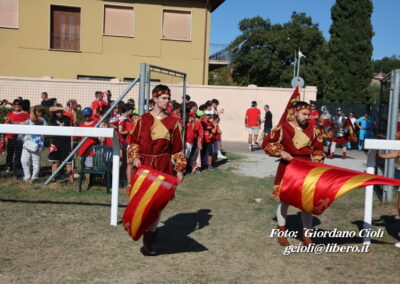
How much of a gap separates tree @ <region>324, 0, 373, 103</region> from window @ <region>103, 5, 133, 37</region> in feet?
71.0

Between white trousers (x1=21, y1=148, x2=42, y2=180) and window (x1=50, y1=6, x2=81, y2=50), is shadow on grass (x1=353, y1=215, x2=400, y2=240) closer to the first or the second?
white trousers (x1=21, y1=148, x2=42, y2=180)

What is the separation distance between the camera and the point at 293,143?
20.5 feet

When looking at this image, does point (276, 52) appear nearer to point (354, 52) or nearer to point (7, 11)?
point (354, 52)

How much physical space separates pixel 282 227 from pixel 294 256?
→ 2.14 ft

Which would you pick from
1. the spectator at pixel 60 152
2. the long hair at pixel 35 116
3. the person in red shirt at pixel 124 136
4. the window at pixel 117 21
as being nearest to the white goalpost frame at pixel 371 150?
the person in red shirt at pixel 124 136

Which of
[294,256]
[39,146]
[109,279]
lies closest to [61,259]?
[109,279]

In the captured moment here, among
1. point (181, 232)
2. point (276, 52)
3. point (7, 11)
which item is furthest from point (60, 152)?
point (276, 52)

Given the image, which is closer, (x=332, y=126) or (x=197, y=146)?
(x=197, y=146)

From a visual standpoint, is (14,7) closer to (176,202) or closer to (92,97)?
(92,97)

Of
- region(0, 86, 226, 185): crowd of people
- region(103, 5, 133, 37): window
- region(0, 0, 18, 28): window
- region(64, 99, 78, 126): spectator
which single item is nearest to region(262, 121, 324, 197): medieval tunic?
region(0, 86, 226, 185): crowd of people

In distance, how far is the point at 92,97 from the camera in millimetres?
19156

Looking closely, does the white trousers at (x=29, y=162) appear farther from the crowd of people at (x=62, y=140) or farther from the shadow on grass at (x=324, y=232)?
the shadow on grass at (x=324, y=232)

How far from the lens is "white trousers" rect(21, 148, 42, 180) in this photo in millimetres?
9648

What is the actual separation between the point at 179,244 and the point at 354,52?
3823 centimetres
